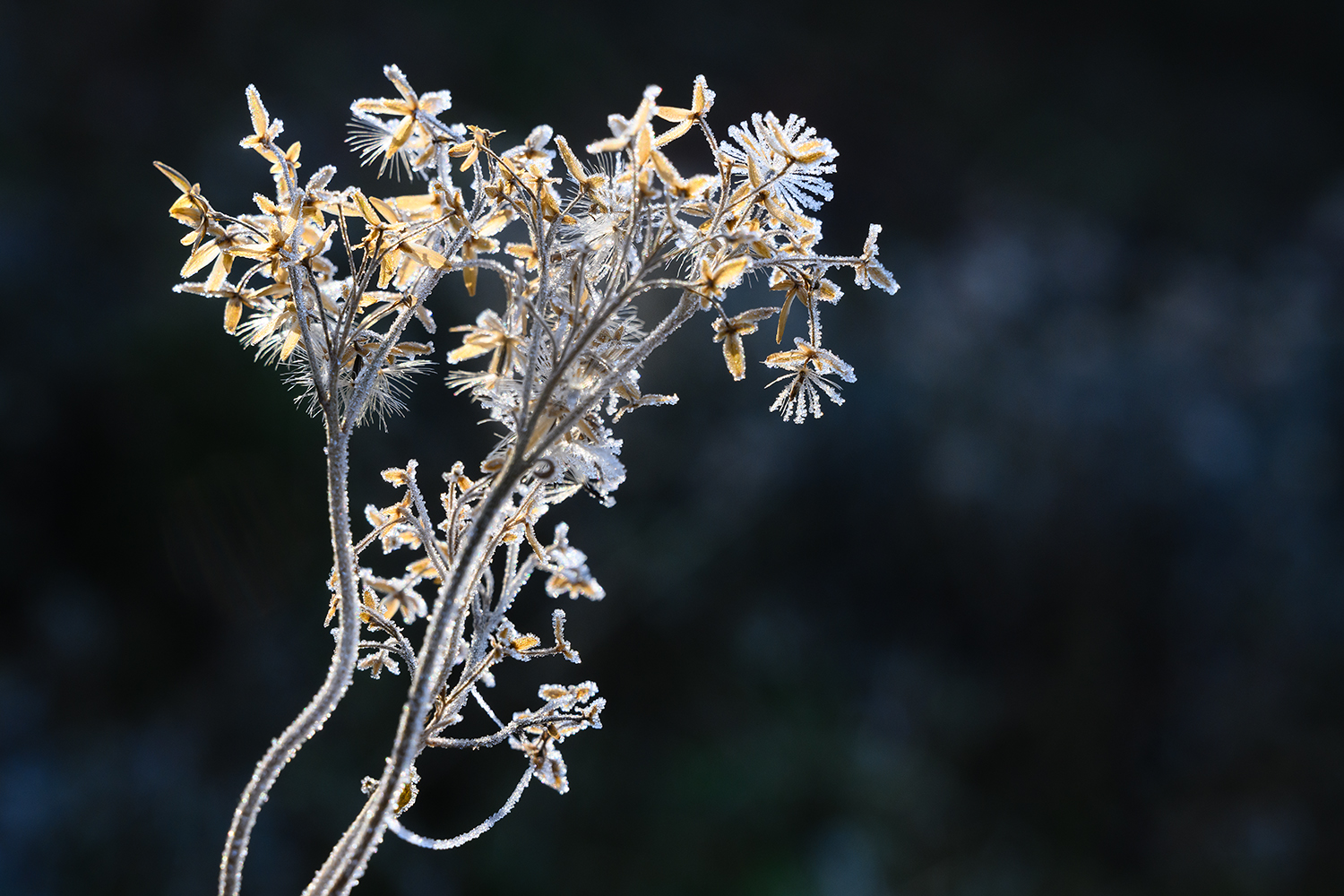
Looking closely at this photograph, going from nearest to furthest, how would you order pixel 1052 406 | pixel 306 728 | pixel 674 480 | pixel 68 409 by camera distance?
1. pixel 306 728
2. pixel 68 409
3. pixel 674 480
4. pixel 1052 406

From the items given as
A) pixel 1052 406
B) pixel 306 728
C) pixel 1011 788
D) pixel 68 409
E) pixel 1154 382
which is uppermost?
pixel 1154 382

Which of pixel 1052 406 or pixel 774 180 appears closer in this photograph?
pixel 774 180

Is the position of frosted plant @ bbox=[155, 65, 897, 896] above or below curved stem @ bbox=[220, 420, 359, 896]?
above

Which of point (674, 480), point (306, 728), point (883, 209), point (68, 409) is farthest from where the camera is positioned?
point (883, 209)

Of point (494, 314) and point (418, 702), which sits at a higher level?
point (494, 314)

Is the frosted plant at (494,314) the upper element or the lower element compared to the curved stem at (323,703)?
upper

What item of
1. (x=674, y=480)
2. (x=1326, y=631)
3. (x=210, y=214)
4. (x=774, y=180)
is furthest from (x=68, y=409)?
(x=1326, y=631)

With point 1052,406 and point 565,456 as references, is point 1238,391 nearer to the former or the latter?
point 1052,406

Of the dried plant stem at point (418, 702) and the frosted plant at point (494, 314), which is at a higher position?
→ the frosted plant at point (494, 314)
